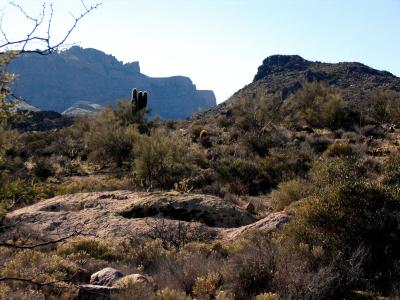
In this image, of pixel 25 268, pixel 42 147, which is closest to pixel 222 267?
pixel 25 268

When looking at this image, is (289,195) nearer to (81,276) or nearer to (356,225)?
(356,225)

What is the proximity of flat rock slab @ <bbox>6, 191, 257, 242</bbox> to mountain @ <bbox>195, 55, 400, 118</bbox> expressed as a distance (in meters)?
40.5

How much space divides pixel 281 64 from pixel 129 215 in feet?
227

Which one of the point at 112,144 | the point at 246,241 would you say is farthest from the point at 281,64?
the point at 246,241

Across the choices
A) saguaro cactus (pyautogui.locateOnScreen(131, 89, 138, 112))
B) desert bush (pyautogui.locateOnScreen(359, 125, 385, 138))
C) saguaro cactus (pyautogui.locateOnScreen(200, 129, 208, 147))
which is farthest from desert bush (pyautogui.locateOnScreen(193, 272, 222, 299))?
saguaro cactus (pyautogui.locateOnScreen(131, 89, 138, 112))

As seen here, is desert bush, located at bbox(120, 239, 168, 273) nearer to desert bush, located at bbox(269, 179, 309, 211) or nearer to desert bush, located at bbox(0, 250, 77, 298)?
desert bush, located at bbox(0, 250, 77, 298)

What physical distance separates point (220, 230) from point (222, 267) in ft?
11.8

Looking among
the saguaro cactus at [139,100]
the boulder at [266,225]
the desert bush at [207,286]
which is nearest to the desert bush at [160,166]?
the boulder at [266,225]

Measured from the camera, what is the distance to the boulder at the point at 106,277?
707 cm

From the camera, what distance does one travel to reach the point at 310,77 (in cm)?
6319

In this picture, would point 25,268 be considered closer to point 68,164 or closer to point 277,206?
point 277,206

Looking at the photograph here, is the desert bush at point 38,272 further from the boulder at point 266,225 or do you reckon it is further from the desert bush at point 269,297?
the boulder at point 266,225

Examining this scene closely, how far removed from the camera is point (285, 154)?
2102 cm

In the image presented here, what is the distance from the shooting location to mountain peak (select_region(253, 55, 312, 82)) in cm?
7488
